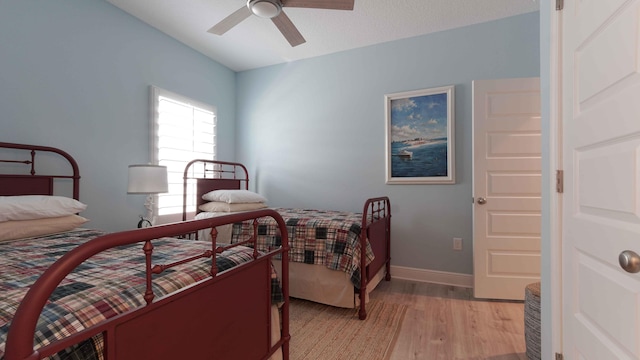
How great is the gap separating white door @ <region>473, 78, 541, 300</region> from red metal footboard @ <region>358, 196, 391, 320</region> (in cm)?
84

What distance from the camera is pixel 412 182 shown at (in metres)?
3.17

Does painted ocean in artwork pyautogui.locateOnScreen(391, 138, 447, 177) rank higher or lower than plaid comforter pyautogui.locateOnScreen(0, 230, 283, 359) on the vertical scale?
higher

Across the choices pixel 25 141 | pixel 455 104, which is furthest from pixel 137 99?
pixel 455 104

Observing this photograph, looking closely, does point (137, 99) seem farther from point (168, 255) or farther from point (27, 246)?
point (168, 255)

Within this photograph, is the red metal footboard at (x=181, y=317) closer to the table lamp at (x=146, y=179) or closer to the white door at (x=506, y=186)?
the table lamp at (x=146, y=179)

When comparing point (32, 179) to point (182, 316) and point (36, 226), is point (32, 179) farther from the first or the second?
point (182, 316)

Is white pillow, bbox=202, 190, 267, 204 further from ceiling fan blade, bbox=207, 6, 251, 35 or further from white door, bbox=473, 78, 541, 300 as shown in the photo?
white door, bbox=473, 78, 541, 300

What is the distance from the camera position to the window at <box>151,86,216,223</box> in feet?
9.88

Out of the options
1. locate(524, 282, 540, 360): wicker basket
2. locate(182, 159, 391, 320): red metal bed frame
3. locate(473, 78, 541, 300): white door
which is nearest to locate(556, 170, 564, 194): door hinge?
locate(524, 282, 540, 360): wicker basket

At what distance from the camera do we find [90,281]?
978 mm

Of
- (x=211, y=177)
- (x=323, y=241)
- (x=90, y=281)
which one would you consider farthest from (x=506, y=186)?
(x=211, y=177)

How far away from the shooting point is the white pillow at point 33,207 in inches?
63.7

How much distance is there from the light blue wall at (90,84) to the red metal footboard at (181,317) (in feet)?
6.74

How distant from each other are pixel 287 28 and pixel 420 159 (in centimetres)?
187
